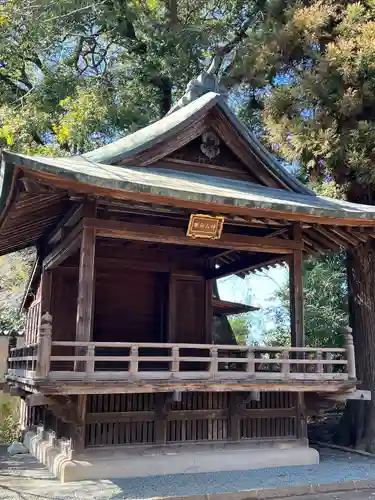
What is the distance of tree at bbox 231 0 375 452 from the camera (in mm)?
13102

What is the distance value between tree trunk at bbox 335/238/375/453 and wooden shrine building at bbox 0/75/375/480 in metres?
2.15

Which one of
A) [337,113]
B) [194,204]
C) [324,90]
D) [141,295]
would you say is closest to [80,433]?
[194,204]

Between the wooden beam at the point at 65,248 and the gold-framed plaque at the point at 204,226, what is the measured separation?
191 centimetres

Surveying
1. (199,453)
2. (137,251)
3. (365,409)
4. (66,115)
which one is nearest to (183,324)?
(137,251)

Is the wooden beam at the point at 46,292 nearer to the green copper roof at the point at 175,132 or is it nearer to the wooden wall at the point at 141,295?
the wooden wall at the point at 141,295

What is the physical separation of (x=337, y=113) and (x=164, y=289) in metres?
6.35

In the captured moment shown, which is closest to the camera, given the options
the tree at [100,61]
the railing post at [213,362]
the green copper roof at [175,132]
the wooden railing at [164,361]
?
the wooden railing at [164,361]

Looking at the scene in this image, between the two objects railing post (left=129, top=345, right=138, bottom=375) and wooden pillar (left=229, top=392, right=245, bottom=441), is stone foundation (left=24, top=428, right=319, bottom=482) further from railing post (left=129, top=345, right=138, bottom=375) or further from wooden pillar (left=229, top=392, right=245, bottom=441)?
railing post (left=129, top=345, right=138, bottom=375)

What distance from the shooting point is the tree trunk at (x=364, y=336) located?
13.3m

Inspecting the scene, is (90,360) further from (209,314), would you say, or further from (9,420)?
(9,420)

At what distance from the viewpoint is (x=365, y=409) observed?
44.7ft

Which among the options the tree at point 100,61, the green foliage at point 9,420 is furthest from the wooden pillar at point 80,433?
the tree at point 100,61

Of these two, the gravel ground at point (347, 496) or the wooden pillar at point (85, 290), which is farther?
the gravel ground at point (347, 496)

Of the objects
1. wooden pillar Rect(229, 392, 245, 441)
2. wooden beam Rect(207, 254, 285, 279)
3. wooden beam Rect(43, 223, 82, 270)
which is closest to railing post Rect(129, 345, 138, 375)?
wooden beam Rect(43, 223, 82, 270)
